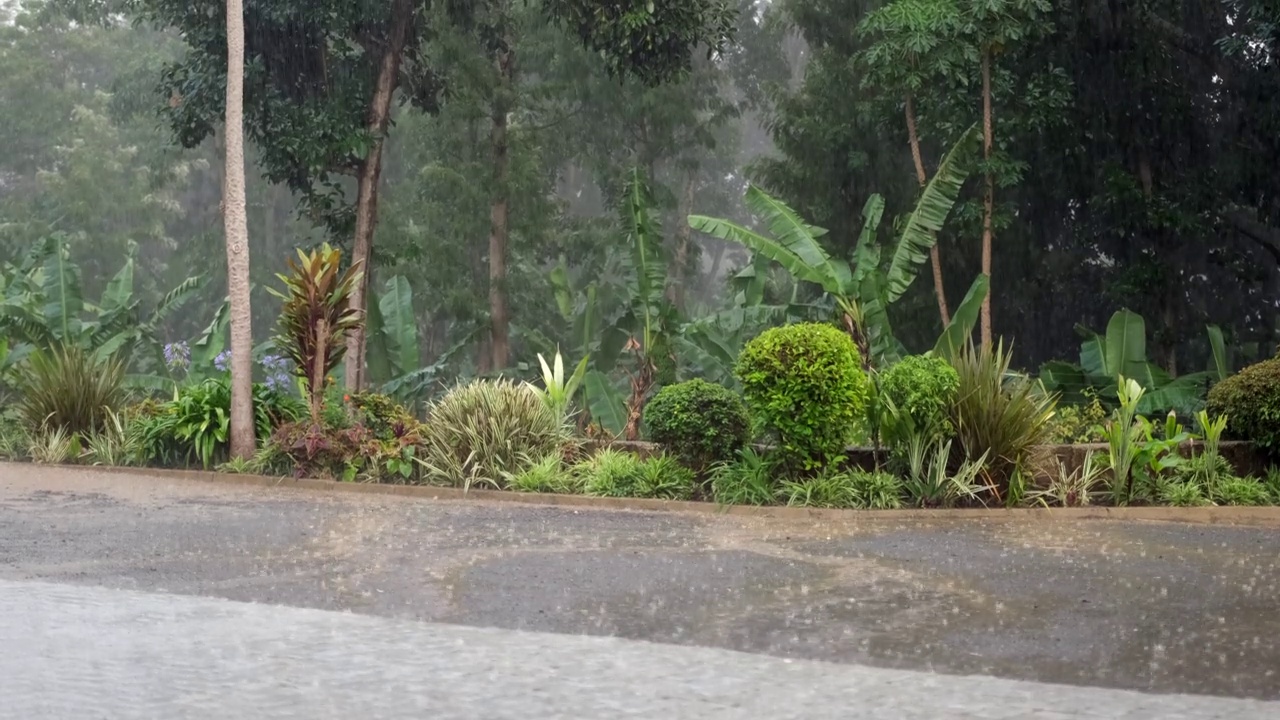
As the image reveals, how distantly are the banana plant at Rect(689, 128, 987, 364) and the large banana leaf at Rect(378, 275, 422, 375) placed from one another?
4.69 meters

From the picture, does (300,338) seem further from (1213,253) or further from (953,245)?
(1213,253)

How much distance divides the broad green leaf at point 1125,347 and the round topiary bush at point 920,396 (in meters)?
5.79

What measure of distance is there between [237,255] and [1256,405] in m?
11.1

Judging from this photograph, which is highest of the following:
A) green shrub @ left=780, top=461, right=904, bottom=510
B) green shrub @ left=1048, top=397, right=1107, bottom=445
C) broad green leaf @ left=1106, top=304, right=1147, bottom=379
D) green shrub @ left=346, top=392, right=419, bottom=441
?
broad green leaf @ left=1106, top=304, right=1147, bottom=379

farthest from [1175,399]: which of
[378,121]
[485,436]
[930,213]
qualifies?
[378,121]

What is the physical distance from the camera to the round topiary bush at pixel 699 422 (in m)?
13.2

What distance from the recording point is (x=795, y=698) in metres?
5.80

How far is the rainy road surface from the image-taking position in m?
5.82

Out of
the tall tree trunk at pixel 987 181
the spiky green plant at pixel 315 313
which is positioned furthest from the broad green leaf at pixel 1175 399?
the spiky green plant at pixel 315 313

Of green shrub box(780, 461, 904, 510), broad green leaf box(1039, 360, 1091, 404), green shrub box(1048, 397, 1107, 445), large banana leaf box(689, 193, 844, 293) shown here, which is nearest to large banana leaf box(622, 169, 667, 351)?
large banana leaf box(689, 193, 844, 293)

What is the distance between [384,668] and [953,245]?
19909 millimetres

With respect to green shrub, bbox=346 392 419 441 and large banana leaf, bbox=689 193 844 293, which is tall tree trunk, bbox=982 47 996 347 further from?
green shrub, bbox=346 392 419 441

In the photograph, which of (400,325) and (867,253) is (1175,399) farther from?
(400,325)

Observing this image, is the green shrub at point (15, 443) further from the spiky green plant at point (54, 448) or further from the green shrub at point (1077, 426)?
the green shrub at point (1077, 426)
